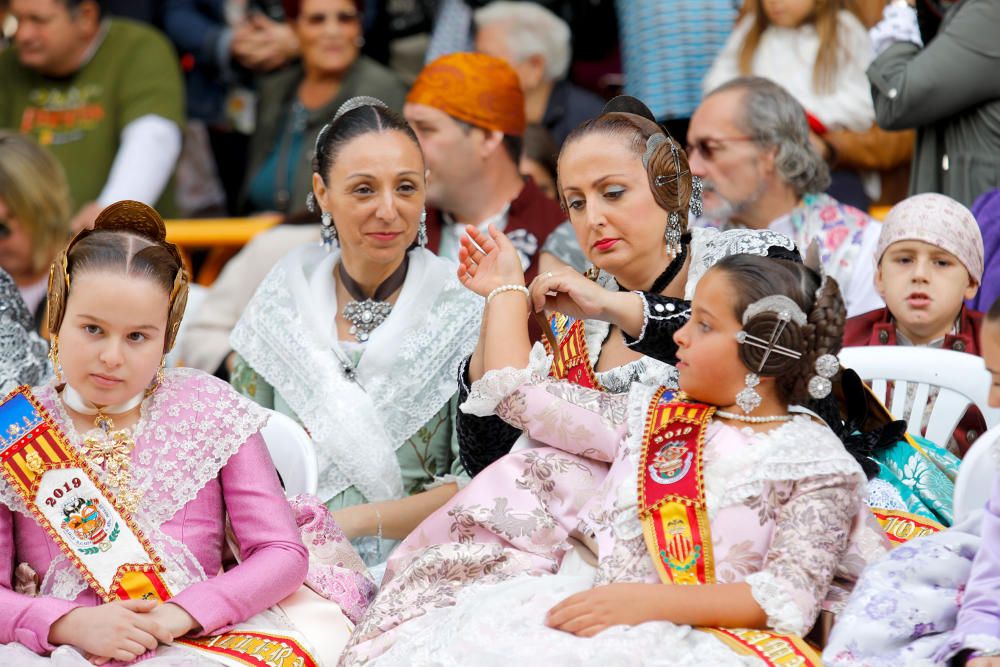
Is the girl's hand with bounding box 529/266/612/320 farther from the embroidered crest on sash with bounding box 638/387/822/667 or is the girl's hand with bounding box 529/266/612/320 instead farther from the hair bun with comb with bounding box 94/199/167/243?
the hair bun with comb with bounding box 94/199/167/243

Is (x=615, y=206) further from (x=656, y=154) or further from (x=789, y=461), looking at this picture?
(x=789, y=461)

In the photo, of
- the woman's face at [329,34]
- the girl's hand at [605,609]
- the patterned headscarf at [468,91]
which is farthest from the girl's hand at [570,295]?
the woman's face at [329,34]

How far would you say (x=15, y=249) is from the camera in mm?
4934

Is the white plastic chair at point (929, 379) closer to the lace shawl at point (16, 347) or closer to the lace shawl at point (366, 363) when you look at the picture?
the lace shawl at point (366, 363)

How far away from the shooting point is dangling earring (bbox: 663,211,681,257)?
3455 mm

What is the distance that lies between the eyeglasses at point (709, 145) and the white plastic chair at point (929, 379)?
114 centimetres

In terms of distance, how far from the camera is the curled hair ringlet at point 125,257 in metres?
3.02

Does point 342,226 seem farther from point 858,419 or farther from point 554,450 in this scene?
point 858,419

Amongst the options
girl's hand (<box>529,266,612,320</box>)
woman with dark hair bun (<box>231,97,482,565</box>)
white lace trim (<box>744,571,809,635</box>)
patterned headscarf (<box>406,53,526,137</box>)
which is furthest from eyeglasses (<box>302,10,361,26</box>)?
white lace trim (<box>744,571,809,635</box>)

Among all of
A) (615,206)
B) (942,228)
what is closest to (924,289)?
(942,228)

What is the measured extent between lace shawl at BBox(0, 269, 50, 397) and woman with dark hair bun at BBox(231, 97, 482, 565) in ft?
1.82

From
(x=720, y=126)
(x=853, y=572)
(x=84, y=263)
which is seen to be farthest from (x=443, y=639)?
(x=720, y=126)

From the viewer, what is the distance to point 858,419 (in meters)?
3.40

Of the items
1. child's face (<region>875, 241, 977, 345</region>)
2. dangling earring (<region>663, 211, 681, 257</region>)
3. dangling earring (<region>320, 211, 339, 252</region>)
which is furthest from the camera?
child's face (<region>875, 241, 977, 345</region>)
